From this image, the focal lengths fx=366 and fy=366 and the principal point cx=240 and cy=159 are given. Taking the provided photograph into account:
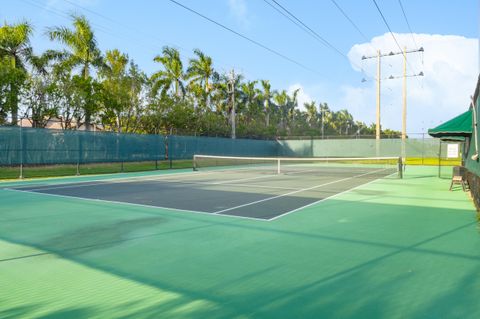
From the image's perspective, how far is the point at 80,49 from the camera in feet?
89.1

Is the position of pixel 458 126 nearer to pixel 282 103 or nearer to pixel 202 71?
pixel 202 71

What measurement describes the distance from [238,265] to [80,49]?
2726 centimetres

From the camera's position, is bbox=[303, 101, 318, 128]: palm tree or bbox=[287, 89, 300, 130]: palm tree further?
Answer: bbox=[303, 101, 318, 128]: palm tree

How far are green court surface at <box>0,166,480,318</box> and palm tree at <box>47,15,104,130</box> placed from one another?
70.8 ft

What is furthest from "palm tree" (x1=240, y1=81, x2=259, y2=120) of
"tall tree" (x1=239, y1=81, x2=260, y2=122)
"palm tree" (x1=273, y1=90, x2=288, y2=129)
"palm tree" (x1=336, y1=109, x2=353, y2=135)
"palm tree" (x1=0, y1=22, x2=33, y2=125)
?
"palm tree" (x1=336, y1=109, x2=353, y2=135)

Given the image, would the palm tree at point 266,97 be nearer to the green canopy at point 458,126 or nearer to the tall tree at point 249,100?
the tall tree at point 249,100

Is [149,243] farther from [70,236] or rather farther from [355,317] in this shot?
[355,317]

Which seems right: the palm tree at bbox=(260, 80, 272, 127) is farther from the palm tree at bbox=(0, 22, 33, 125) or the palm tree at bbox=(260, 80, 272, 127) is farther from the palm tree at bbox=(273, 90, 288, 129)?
the palm tree at bbox=(0, 22, 33, 125)

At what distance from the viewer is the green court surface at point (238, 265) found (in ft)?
11.0

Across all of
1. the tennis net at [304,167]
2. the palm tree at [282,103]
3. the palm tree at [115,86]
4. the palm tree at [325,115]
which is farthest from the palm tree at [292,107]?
the palm tree at [115,86]

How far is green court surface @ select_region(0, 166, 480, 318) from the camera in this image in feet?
11.0

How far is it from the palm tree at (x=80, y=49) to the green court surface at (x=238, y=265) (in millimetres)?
21566

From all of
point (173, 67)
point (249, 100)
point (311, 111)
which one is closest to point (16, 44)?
point (173, 67)

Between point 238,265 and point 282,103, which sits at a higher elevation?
point 282,103
